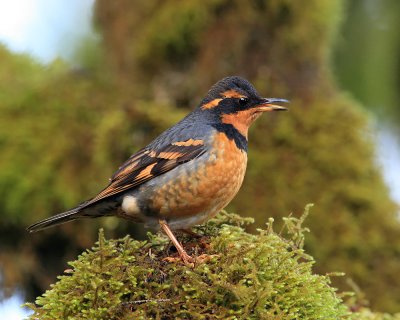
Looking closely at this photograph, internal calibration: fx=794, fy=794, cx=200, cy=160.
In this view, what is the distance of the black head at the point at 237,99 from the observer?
18.1 feet

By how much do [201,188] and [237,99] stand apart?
823 millimetres

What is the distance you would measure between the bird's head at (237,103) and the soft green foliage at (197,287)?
1.35m

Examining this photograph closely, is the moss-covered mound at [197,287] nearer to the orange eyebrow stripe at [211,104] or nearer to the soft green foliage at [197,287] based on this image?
the soft green foliage at [197,287]

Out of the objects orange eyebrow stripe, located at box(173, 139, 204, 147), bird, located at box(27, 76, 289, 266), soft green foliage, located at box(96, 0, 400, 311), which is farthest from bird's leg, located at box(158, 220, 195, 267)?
soft green foliage, located at box(96, 0, 400, 311)

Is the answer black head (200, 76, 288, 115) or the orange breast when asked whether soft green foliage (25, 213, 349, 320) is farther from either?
black head (200, 76, 288, 115)

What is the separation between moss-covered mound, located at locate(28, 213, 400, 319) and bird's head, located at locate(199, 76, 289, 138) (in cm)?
135

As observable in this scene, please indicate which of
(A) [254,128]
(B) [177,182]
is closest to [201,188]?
(B) [177,182]

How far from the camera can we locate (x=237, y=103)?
5527mm

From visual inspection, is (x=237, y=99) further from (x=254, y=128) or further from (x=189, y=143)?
(x=254, y=128)

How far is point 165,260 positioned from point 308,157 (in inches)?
157

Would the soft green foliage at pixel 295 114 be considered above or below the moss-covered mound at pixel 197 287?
above

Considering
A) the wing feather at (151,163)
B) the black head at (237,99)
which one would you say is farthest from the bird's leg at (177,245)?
the black head at (237,99)

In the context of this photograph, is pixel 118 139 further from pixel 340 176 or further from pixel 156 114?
pixel 340 176

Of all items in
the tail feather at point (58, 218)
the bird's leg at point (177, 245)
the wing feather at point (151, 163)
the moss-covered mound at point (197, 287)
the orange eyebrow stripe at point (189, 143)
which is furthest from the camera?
the orange eyebrow stripe at point (189, 143)
